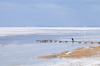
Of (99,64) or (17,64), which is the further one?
(17,64)

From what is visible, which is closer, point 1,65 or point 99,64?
point 99,64

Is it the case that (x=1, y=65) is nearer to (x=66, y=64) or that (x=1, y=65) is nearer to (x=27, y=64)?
(x=27, y=64)

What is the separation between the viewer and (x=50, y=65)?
15516 mm

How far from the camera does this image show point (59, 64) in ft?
51.6

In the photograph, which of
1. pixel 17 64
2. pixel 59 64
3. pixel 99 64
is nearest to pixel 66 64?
pixel 59 64

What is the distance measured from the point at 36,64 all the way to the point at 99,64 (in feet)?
21.5

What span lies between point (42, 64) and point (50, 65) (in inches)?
40.0

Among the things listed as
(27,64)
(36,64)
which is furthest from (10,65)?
(36,64)

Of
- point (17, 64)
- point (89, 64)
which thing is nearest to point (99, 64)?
point (89, 64)

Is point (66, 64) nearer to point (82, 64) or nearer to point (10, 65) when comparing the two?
point (82, 64)

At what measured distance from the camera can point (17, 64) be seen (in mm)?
16266

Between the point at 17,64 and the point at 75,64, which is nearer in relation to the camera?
the point at 75,64

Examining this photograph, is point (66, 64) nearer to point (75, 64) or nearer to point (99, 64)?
point (75, 64)

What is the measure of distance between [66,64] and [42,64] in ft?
8.54
